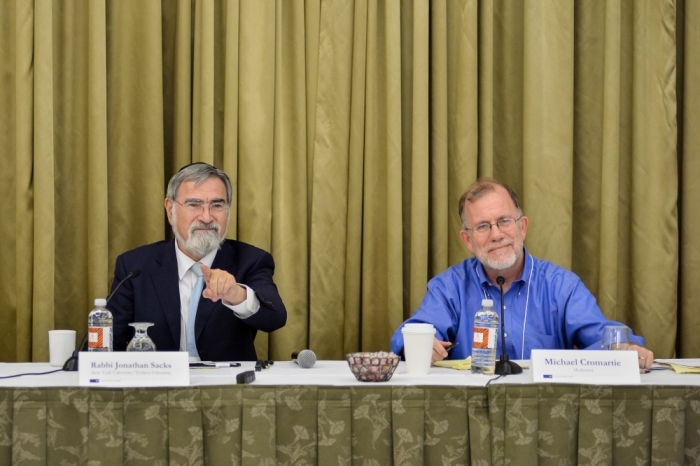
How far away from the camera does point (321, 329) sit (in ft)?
12.4

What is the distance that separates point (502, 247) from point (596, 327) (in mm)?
452

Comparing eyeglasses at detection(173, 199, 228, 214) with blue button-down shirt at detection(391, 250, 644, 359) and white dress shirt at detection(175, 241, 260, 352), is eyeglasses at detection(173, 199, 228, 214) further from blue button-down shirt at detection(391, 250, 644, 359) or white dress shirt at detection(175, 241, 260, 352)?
blue button-down shirt at detection(391, 250, 644, 359)

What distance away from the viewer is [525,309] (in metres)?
3.07

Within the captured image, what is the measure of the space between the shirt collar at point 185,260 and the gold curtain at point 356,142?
1.69ft

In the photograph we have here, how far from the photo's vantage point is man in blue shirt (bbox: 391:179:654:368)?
9.91 feet

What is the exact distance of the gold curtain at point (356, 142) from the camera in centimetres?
366

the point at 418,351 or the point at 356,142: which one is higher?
the point at 356,142

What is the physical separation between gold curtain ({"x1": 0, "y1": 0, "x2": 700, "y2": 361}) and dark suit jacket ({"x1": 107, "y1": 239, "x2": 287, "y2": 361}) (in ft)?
1.66

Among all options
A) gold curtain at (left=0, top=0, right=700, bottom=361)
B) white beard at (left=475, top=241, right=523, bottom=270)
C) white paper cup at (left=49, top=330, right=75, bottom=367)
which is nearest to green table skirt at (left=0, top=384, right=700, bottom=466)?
white paper cup at (left=49, top=330, right=75, bottom=367)

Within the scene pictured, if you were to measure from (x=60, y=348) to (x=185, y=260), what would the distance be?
2.35 ft

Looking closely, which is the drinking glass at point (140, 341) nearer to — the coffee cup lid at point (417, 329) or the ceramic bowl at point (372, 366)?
the ceramic bowl at point (372, 366)

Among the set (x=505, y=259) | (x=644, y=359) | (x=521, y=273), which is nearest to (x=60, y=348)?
(x=505, y=259)

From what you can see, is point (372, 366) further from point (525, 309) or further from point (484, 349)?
point (525, 309)

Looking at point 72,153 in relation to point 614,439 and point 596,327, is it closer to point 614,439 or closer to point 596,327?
point 596,327
